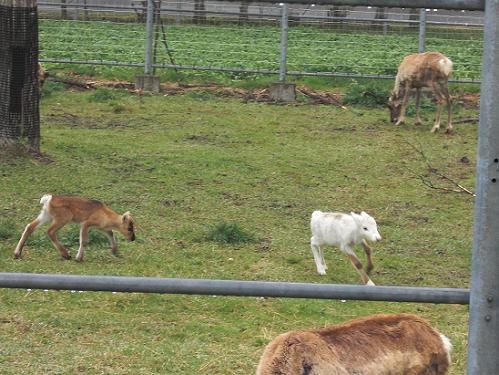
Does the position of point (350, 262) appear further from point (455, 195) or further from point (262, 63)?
point (262, 63)

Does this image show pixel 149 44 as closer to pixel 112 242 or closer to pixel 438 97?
pixel 438 97

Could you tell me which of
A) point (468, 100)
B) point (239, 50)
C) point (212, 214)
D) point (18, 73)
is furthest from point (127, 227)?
point (239, 50)

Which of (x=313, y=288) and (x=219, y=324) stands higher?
(x=313, y=288)

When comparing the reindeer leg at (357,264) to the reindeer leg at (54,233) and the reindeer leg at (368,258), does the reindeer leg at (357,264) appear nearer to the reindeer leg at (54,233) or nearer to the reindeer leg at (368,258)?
the reindeer leg at (368,258)

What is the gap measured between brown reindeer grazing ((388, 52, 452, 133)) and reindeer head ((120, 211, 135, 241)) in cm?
756

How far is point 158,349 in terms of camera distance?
679 cm

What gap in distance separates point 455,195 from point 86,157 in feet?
14.5

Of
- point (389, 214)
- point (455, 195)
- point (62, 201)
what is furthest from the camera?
point (455, 195)

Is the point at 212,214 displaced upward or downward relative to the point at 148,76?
downward

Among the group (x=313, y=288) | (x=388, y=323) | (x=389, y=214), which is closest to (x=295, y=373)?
(x=388, y=323)

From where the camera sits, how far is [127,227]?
9.49 meters

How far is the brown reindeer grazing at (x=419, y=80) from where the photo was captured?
1638cm

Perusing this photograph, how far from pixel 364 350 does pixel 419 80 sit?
39.9ft

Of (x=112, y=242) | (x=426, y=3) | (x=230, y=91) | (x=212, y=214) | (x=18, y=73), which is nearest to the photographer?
(x=426, y=3)
